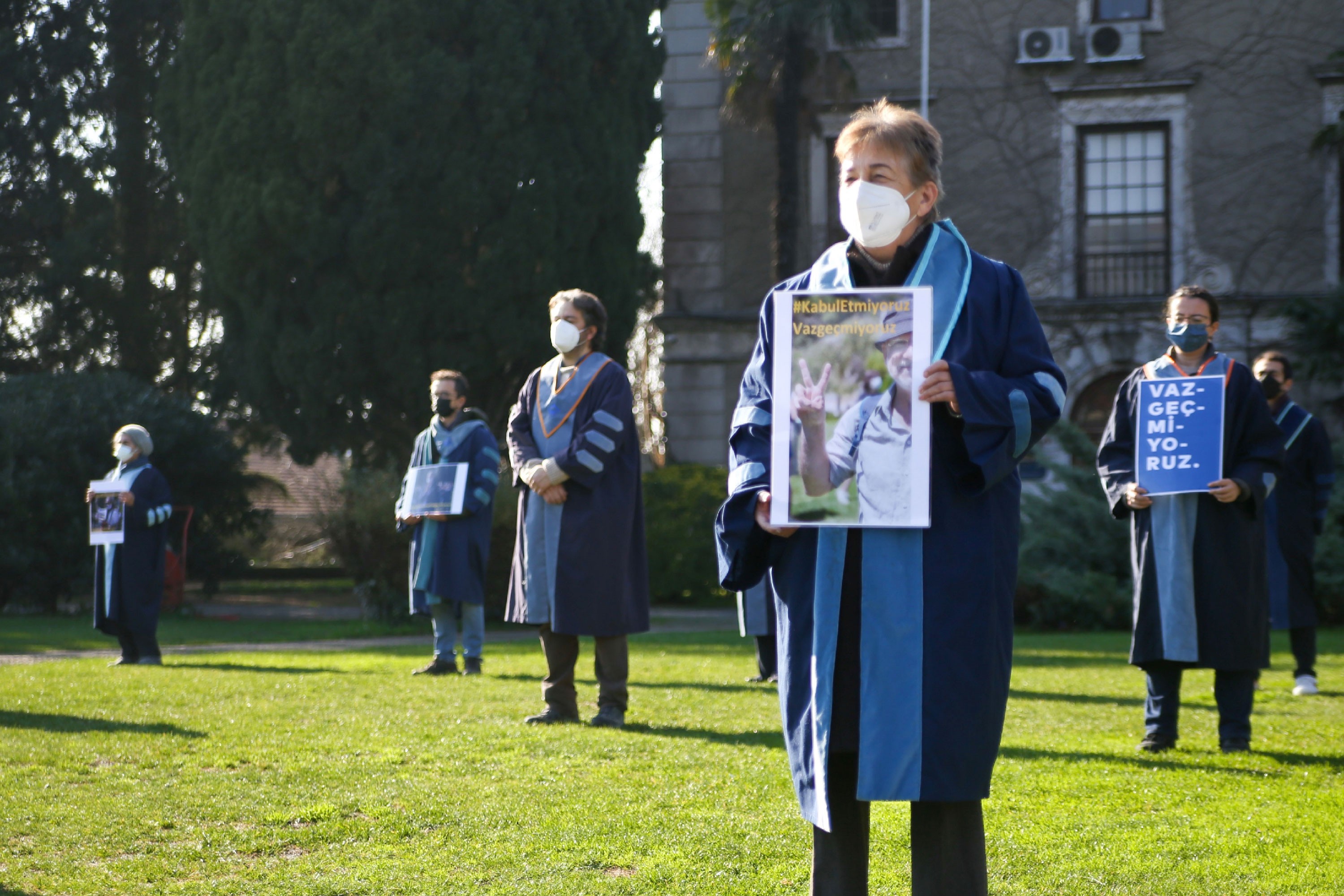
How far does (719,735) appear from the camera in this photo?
696cm

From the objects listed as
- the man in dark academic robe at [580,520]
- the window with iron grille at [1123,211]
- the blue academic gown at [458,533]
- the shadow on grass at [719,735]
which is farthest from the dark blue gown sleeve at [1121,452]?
the window with iron grille at [1123,211]

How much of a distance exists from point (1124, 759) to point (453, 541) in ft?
18.3

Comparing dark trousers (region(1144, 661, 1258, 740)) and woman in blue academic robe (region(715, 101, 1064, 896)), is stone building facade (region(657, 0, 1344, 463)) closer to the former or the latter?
dark trousers (region(1144, 661, 1258, 740))

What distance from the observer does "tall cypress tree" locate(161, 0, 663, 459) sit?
2161 centimetres

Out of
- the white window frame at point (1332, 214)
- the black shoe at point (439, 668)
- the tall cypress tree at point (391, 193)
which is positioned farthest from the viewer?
the white window frame at point (1332, 214)

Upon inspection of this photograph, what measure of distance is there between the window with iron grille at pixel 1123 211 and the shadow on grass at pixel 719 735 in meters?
18.3

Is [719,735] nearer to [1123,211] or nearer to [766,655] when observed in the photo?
[766,655]

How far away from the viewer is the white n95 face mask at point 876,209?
3229 mm

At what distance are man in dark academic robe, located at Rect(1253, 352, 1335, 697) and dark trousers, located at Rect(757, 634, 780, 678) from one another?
320 cm

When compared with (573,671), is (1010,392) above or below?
above

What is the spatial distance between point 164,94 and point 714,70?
29.7 ft

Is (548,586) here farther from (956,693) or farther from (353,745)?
(956,693)

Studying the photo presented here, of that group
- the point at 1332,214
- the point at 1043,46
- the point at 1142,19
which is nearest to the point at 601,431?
the point at 1043,46

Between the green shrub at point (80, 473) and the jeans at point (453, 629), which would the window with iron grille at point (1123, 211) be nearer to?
the green shrub at point (80, 473)
